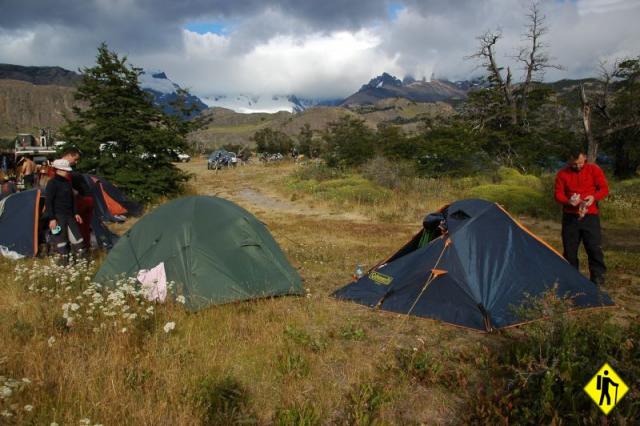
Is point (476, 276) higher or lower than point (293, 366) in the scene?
higher

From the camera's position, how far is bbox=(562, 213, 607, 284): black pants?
238 inches

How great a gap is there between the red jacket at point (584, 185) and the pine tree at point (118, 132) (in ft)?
42.8

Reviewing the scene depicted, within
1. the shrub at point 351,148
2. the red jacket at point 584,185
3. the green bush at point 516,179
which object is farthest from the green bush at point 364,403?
the shrub at point 351,148

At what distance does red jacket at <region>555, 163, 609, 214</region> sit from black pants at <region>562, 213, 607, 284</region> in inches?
5.0

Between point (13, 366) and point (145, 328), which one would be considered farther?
point (145, 328)

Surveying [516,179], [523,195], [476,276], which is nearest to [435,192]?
[523,195]

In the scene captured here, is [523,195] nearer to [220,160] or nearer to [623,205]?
[623,205]

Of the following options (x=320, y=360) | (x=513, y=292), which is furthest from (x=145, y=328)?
(x=513, y=292)

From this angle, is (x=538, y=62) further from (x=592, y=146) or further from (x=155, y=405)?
(x=155, y=405)

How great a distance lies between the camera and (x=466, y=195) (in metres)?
16.3

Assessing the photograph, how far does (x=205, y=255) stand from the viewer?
5859 mm

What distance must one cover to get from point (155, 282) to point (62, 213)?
2.66 meters

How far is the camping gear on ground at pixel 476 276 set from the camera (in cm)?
518

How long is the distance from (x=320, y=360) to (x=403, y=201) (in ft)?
39.5
